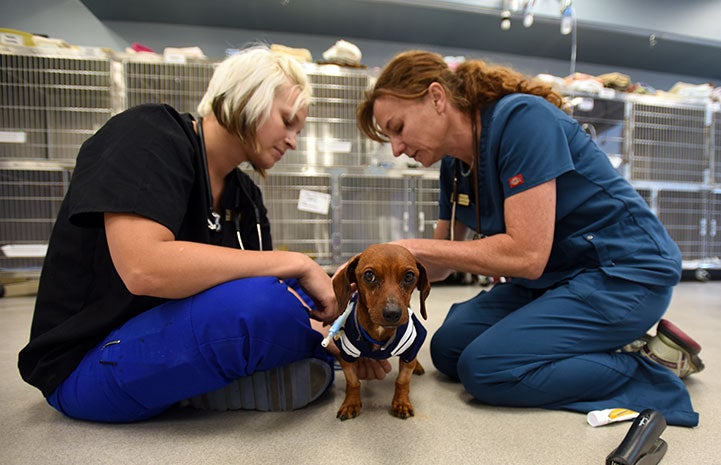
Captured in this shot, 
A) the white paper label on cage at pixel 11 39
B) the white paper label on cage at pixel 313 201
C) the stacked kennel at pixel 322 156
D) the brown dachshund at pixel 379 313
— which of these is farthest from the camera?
the white paper label on cage at pixel 313 201

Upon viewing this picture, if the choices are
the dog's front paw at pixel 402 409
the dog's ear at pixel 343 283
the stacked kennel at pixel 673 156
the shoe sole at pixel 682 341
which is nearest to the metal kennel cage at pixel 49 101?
the dog's ear at pixel 343 283

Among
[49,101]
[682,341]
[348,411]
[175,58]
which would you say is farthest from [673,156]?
[49,101]

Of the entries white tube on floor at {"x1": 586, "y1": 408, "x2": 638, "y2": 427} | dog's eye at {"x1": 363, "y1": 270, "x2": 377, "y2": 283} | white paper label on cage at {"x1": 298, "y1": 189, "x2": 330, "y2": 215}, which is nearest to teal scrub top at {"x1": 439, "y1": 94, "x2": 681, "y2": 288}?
white tube on floor at {"x1": 586, "y1": 408, "x2": 638, "y2": 427}

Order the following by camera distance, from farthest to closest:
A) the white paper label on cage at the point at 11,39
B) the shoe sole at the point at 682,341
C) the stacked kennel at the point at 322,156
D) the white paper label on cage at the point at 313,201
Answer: the white paper label on cage at the point at 313,201, the stacked kennel at the point at 322,156, the white paper label on cage at the point at 11,39, the shoe sole at the point at 682,341

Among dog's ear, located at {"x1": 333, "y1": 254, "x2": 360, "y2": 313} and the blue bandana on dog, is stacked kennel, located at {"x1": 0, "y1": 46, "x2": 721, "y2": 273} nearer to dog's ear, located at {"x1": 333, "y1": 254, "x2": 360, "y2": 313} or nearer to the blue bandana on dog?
dog's ear, located at {"x1": 333, "y1": 254, "x2": 360, "y2": 313}

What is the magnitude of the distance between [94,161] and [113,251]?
19 centimetres

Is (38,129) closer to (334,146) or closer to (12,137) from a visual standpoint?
(12,137)

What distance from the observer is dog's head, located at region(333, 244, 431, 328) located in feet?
2.99

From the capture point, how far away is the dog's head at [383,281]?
0.91m

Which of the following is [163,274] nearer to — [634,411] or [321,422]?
[321,422]

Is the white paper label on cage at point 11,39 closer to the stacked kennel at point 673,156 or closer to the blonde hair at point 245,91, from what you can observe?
the blonde hair at point 245,91

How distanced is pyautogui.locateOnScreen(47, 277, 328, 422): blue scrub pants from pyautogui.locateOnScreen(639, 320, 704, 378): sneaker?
118cm

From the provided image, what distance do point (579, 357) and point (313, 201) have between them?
2292mm

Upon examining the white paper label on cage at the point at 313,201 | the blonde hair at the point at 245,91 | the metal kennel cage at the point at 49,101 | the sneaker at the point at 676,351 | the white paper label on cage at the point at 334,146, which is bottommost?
the sneaker at the point at 676,351
